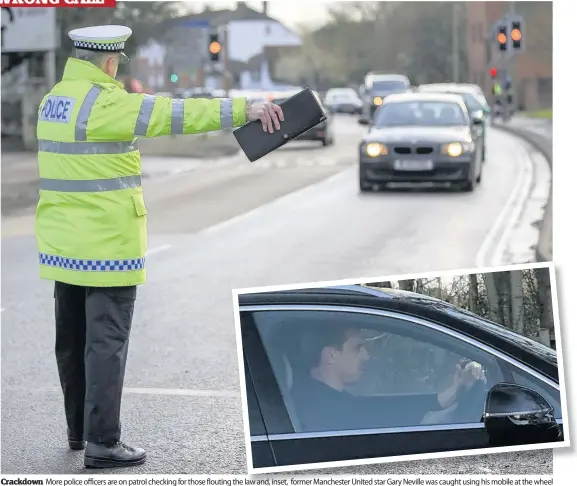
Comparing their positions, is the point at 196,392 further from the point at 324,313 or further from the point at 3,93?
the point at 3,93

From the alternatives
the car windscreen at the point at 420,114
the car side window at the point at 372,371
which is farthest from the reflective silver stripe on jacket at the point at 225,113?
the car windscreen at the point at 420,114

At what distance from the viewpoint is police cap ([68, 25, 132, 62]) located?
5680mm

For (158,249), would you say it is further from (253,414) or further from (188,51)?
Result: (188,51)

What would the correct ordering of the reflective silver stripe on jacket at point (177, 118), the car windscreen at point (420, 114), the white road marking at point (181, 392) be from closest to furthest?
the reflective silver stripe on jacket at point (177, 118)
the white road marking at point (181, 392)
the car windscreen at point (420, 114)

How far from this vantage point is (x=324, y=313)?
14.1 feet

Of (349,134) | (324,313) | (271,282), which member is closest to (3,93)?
(349,134)

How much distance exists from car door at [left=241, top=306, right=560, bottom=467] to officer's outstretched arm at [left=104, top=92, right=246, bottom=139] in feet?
4.13

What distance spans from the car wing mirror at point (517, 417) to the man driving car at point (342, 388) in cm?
10

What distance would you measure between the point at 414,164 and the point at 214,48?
63.3 ft

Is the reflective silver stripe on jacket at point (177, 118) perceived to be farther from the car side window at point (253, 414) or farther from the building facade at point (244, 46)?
the building facade at point (244, 46)

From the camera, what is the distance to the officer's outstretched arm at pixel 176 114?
5.44 m

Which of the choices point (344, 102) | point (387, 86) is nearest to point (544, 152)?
point (387, 86)

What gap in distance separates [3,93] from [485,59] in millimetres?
58951

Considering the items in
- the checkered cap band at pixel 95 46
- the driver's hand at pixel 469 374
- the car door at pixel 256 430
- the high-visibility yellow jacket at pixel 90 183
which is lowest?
the car door at pixel 256 430
